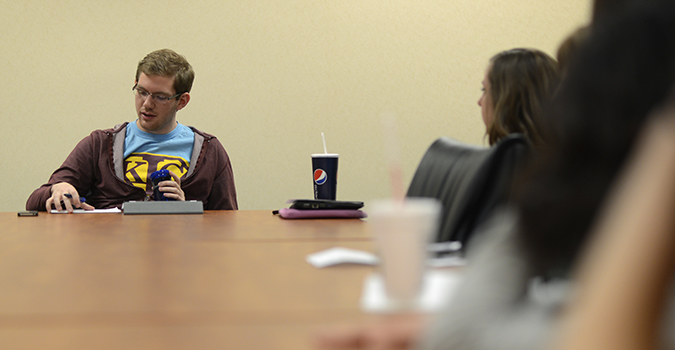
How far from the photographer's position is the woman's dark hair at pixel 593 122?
0.97 feet

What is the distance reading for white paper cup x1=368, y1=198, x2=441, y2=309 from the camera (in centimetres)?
60

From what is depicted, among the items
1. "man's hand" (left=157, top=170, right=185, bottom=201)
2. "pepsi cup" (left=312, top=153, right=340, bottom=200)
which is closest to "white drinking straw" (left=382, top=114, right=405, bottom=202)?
"pepsi cup" (left=312, top=153, right=340, bottom=200)

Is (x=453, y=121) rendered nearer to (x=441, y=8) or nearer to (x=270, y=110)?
(x=441, y=8)

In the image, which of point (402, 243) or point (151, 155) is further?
point (151, 155)

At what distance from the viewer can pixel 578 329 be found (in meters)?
0.27

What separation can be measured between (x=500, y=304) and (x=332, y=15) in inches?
121

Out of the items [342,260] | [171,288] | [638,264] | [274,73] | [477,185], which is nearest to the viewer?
[638,264]

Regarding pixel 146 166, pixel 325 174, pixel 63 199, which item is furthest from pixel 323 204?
pixel 146 166

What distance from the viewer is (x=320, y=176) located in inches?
69.2

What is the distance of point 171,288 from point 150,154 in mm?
1697

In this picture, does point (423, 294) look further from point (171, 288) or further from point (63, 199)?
point (63, 199)

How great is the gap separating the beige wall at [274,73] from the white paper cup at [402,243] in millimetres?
2710

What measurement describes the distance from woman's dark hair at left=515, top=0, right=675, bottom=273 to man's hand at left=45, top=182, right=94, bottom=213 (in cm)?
178

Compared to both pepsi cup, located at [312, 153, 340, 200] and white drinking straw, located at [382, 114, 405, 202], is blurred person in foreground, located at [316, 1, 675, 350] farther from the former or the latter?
pepsi cup, located at [312, 153, 340, 200]
